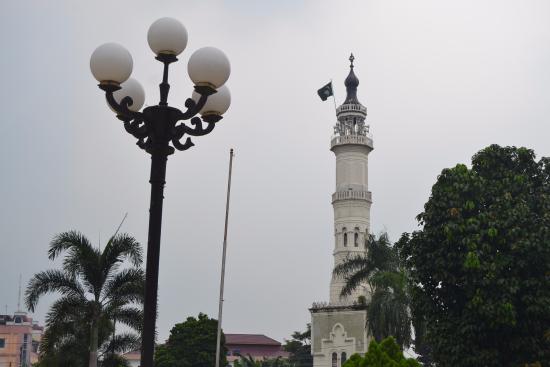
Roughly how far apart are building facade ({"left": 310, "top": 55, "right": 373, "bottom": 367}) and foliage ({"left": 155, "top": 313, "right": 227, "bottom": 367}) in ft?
29.1

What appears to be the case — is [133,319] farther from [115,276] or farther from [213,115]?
[213,115]

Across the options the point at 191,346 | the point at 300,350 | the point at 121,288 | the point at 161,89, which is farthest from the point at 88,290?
the point at 300,350

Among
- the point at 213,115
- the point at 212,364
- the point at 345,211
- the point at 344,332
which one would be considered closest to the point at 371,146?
the point at 345,211

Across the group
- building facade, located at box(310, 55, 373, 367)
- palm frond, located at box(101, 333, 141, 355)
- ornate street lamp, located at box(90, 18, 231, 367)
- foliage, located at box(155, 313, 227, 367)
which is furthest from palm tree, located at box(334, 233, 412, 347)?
ornate street lamp, located at box(90, 18, 231, 367)

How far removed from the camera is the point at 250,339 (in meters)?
109

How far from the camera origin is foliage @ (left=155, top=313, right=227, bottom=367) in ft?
205

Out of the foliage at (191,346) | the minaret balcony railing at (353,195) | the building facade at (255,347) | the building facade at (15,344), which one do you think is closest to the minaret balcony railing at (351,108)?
the minaret balcony railing at (353,195)

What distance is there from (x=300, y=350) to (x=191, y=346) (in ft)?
71.9

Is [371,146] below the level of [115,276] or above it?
above

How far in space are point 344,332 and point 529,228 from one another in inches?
1295

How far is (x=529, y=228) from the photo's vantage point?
2584 centimetres

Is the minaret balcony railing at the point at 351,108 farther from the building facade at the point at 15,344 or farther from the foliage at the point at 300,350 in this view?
the building facade at the point at 15,344

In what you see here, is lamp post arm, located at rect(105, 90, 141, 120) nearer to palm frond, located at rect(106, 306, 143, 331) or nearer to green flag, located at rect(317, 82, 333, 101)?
palm frond, located at rect(106, 306, 143, 331)

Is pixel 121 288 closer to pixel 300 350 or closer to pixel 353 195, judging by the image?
pixel 353 195
